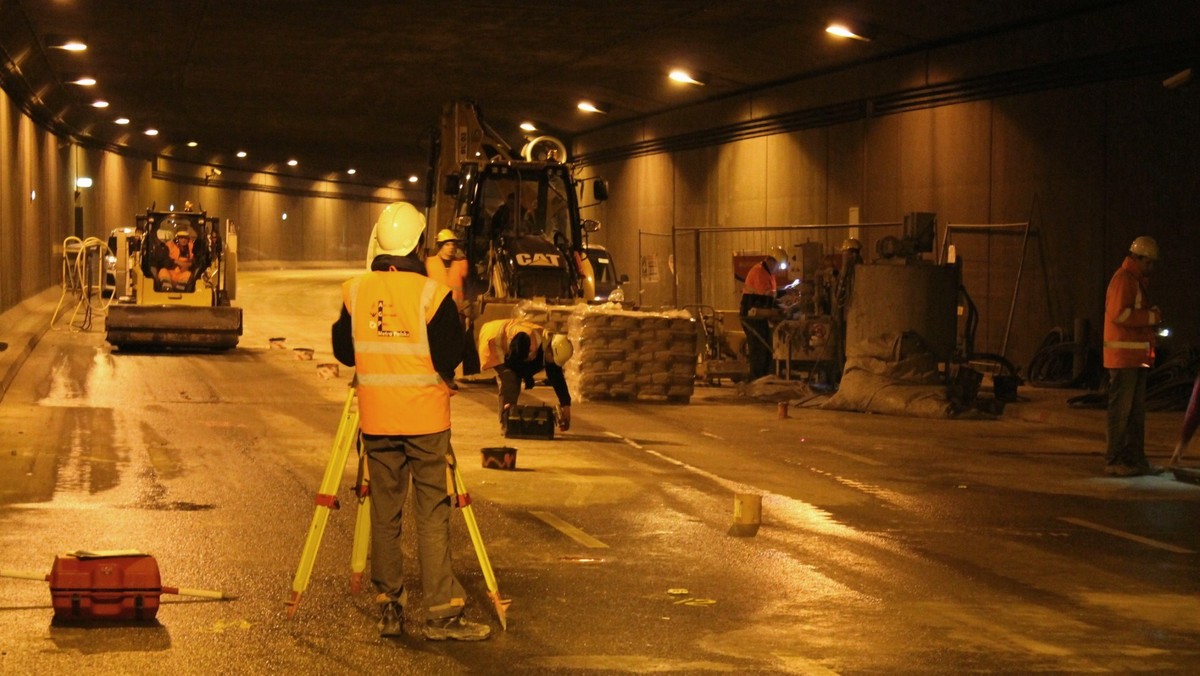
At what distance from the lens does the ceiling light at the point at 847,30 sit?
2347 centimetres

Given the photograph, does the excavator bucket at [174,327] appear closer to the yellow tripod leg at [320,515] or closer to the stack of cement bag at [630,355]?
the stack of cement bag at [630,355]

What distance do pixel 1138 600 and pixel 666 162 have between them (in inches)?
1095

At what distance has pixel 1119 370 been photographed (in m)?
12.9

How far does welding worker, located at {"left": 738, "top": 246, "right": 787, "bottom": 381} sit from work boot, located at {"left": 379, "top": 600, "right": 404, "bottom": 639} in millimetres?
14728

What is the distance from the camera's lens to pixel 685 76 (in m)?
29.7

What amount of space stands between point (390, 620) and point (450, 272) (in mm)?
12169

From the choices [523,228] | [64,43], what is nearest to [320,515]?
[523,228]

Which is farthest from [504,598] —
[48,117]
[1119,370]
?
[48,117]

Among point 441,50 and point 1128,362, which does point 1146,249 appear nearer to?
point 1128,362

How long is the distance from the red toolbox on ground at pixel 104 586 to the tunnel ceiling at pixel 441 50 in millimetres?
16432

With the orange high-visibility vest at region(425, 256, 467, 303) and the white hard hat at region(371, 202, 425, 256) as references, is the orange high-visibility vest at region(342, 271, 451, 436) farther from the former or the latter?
the orange high-visibility vest at region(425, 256, 467, 303)

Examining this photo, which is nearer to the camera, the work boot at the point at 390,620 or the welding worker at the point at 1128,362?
the work boot at the point at 390,620

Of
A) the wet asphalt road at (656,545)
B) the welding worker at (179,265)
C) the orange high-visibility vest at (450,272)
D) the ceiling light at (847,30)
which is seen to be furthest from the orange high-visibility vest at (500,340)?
the welding worker at (179,265)

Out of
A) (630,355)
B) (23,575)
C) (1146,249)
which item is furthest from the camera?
(630,355)
